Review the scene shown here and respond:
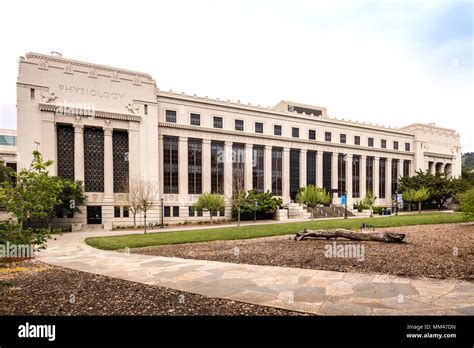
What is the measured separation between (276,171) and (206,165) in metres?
13.5

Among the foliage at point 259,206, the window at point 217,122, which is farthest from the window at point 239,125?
the foliage at point 259,206

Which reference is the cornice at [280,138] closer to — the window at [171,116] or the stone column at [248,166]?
the window at [171,116]

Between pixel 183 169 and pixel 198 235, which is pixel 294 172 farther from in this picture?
pixel 198 235

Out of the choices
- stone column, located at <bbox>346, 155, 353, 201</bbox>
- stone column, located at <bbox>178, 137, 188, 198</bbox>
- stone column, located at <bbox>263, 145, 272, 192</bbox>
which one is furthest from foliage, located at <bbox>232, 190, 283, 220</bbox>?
stone column, located at <bbox>346, 155, 353, 201</bbox>

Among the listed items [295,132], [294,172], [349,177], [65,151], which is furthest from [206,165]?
[349,177]

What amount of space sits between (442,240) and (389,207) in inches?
1938

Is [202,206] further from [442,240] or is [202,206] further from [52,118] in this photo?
[442,240]

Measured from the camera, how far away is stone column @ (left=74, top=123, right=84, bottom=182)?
3181 centimetres

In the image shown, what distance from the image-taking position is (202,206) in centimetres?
3425

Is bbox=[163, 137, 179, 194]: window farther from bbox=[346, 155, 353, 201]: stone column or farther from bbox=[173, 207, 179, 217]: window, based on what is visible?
bbox=[346, 155, 353, 201]: stone column

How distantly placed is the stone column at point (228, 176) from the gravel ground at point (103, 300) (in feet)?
107

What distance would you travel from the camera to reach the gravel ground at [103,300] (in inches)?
176

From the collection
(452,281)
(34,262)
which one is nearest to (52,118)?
(34,262)

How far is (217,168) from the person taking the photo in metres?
41.0
